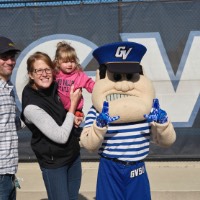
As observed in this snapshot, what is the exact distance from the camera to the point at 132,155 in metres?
3.04

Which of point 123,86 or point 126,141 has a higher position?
point 123,86

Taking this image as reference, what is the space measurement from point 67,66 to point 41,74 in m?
0.85

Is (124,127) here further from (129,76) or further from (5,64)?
(5,64)

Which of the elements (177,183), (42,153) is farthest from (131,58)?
(177,183)

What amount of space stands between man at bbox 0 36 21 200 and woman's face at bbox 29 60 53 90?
0.18 meters

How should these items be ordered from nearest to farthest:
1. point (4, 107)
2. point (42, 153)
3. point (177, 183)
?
point (4, 107) → point (42, 153) → point (177, 183)

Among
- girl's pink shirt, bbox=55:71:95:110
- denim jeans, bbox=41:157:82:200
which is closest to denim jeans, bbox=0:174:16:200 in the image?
denim jeans, bbox=41:157:82:200

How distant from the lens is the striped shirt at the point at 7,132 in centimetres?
294

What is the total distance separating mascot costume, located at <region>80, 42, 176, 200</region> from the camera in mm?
2979

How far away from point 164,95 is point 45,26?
1978 mm

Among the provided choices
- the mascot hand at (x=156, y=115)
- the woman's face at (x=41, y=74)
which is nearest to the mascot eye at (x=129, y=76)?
the mascot hand at (x=156, y=115)

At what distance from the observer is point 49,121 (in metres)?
3.04

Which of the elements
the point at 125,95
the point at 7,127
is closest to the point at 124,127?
the point at 125,95

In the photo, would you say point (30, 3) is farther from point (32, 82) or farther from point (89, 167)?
point (32, 82)
